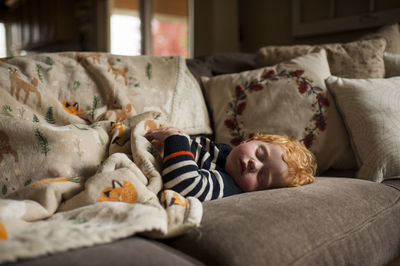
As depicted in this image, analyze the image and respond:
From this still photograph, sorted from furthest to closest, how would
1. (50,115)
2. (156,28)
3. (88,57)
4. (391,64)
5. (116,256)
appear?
(156,28)
(391,64)
(88,57)
(50,115)
(116,256)

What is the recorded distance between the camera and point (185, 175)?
1033mm

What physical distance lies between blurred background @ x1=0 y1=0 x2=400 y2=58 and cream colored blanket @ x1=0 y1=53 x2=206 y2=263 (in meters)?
1.42

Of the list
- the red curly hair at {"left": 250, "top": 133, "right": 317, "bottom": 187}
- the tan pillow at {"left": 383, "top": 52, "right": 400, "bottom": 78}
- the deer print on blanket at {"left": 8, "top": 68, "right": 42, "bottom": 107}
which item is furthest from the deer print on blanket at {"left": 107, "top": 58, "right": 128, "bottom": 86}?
the tan pillow at {"left": 383, "top": 52, "right": 400, "bottom": 78}

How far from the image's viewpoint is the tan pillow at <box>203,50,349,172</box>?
1.51 meters

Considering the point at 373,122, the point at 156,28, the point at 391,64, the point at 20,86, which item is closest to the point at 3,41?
the point at 156,28

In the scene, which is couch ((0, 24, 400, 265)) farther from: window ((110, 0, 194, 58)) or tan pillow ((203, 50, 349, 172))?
window ((110, 0, 194, 58))

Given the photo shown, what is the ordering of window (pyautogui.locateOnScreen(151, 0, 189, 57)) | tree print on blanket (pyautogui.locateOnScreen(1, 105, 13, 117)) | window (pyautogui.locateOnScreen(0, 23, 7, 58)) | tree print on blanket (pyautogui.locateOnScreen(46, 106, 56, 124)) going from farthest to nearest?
window (pyautogui.locateOnScreen(0, 23, 7, 58)) < window (pyautogui.locateOnScreen(151, 0, 189, 57)) < tree print on blanket (pyautogui.locateOnScreen(46, 106, 56, 124)) < tree print on blanket (pyautogui.locateOnScreen(1, 105, 13, 117))

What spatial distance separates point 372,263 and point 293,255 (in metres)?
0.33

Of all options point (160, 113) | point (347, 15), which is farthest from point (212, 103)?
point (347, 15)

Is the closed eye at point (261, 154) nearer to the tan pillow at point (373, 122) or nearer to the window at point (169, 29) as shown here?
the tan pillow at point (373, 122)

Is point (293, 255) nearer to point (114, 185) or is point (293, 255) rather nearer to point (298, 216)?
point (298, 216)

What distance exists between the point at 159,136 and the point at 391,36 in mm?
1299

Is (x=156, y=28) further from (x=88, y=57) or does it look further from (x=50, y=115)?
(x=50, y=115)

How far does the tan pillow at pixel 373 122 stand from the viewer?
1316mm
